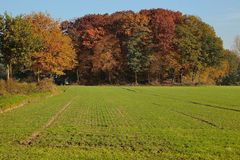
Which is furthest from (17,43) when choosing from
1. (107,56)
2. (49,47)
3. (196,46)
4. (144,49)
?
(196,46)

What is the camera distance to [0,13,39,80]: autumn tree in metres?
48.9

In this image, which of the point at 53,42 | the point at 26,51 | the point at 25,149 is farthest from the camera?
the point at 53,42

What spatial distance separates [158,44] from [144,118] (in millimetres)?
75432

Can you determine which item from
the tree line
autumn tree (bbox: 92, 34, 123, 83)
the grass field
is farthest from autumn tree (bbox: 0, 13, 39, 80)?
autumn tree (bbox: 92, 34, 123, 83)

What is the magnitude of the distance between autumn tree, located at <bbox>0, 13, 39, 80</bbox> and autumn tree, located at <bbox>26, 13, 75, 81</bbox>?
13.7 metres

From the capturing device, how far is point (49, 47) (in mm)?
67688

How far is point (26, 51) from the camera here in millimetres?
49031

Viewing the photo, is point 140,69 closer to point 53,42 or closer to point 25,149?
point 53,42

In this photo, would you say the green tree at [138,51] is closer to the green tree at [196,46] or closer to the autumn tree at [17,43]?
the green tree at [196,46]

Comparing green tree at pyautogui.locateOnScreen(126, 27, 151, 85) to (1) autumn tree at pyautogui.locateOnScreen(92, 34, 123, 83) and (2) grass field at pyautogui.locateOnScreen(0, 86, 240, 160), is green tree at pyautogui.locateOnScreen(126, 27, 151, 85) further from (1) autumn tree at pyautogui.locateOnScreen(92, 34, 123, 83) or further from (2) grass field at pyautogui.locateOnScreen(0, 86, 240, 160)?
(2) grass field at pyautogui.locateOnScreen(0, 86, 240, 160)

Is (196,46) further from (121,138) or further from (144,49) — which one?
(121,138)

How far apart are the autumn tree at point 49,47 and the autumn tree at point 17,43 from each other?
13.7 metres

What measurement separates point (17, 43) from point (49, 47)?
1832 cm

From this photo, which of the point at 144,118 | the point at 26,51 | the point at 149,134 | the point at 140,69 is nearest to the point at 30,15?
the point at 26,51
